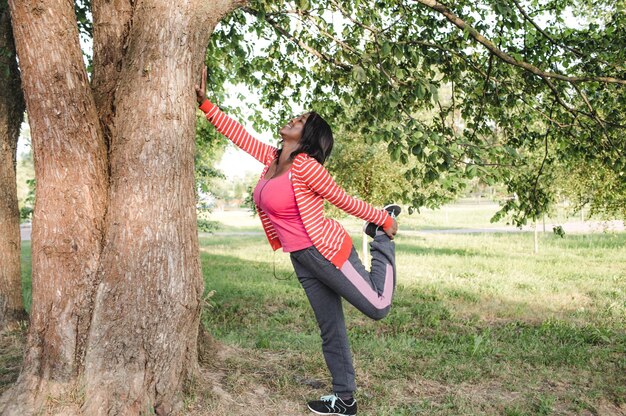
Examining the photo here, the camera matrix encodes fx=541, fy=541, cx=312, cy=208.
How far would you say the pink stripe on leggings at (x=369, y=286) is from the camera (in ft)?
11.9

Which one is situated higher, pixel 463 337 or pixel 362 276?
pixel 362 276

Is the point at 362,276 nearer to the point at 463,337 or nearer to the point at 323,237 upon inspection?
the point at 323,237

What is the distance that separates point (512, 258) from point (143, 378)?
46.8ft

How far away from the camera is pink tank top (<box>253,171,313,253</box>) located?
3.56 metres

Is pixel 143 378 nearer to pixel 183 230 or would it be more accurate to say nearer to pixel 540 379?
pixel 183 230

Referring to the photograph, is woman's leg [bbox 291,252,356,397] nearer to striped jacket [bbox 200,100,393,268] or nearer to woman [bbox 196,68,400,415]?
woman [bbox 196,68,400,415]

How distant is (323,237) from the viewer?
3557 millimetres

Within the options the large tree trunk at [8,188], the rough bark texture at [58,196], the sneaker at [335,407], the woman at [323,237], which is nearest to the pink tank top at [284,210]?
the woman at [323,237]

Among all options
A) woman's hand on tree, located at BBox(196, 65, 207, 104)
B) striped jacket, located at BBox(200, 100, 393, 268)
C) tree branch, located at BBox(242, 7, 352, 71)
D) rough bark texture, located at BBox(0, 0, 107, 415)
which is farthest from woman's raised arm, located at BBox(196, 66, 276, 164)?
tree branch, located at BBox(242, 7, 352, 71)

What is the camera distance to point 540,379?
5234mm

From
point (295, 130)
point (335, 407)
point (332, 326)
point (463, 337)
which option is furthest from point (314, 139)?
point (463, 337)

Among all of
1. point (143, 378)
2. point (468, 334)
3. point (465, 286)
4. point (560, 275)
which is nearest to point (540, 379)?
point (468, 334)

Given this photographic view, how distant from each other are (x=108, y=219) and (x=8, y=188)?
2936 mm

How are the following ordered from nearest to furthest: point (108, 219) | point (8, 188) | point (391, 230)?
point (108, 219) → point (391, 230) → point (8, 188)
